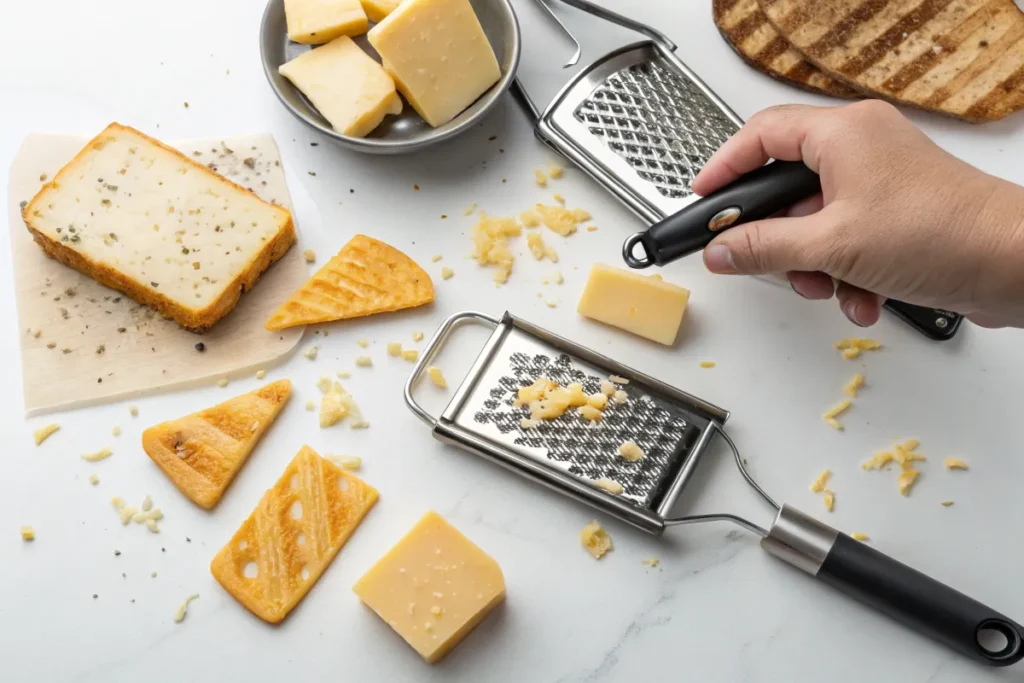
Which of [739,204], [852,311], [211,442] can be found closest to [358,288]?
[211,442]

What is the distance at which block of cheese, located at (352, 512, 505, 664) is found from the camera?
147cm

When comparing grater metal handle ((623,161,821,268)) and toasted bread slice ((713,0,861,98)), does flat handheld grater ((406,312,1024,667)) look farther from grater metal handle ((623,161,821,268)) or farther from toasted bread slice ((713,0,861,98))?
toasted bread slice ((713,0,861,98))

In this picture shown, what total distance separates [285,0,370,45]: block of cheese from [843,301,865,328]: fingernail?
1133mm

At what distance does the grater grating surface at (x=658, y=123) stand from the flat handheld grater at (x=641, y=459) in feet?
1.39

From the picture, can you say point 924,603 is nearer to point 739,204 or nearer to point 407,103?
point 739,204

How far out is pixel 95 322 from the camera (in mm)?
1715

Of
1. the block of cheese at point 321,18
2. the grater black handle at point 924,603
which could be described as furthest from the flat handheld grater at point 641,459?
the block of cheese at point 321,18

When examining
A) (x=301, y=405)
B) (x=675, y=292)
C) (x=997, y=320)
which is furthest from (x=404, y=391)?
(x=997, y=320)

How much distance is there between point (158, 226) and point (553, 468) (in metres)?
0.91

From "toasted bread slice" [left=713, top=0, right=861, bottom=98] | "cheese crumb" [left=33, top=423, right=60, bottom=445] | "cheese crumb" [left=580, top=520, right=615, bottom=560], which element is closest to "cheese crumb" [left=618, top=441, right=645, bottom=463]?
"cheese crumb" [left=580, top=520, right=615, bottom=560]

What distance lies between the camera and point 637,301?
1.70m

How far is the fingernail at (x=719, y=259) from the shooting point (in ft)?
4.89

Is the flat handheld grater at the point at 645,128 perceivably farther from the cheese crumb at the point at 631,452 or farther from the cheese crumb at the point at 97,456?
the cheese crumb at the point at 97,456

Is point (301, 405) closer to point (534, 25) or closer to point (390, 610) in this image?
point (390, 610)
